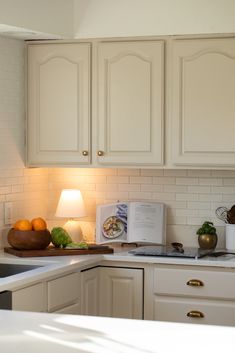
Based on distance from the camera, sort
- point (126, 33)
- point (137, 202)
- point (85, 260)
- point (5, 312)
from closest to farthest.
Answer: point (5, 312) → point (85, 260) → point (126, 33) → point (137, 202)

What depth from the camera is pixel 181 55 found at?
471 centimetres

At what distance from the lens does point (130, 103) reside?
4828mm

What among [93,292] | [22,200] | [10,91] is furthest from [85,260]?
[10,91]

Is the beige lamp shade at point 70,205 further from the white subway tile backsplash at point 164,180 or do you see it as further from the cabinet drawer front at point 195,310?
the cabinet drawer front at point 195,310

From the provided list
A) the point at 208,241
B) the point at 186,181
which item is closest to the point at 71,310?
the point at 208,241

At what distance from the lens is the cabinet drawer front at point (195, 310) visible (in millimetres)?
4445

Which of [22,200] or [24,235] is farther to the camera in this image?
[22,200]

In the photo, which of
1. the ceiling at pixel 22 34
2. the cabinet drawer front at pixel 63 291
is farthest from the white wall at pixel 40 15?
the cabinet drawer front at pixel 63 291

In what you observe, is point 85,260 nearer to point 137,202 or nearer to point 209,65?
point 137,202

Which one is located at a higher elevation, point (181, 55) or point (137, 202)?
point (181, 55)

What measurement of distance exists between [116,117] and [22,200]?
2.74 ft

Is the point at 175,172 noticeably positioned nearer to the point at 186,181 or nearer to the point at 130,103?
the point at 186,181

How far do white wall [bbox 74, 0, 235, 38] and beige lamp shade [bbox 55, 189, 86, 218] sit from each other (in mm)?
→ 1038

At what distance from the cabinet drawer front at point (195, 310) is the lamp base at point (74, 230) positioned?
783 mm
